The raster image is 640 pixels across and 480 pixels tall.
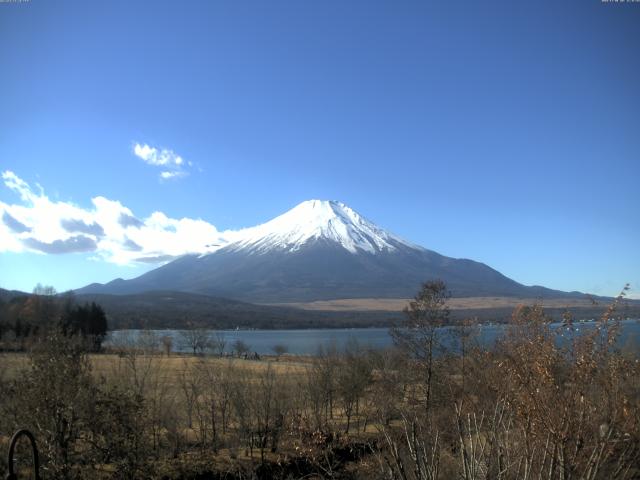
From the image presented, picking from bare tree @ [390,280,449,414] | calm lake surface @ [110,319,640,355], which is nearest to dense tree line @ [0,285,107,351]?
calm lake surface @ [110,319,640,355]

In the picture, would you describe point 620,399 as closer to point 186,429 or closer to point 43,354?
point 43,354

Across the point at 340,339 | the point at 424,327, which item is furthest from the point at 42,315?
the point at 424,327

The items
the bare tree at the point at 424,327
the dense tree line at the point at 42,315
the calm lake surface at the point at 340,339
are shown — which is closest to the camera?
the calm lake surface at the point at 340,339

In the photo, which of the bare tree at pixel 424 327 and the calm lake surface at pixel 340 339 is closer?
the calm lake surface at pixel 340 339

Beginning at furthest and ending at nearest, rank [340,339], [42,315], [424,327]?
[340,339], [42,315], [424,327]

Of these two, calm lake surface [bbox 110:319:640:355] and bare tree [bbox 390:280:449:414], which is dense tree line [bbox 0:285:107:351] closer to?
calm lake surface [bbox 110:319:640:355]

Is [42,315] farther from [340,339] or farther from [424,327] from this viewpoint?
[424,327]

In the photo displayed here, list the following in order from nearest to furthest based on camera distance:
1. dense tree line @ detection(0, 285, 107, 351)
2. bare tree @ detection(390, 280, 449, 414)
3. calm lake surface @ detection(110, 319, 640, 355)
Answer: calm lake surface @ detection(110, 319, 640, 355)
bare tree @ detection(390, 280, 449, 414)
dense tree line @ detection(0, 285, 107, 351)

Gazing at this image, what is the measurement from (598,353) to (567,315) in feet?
2.00

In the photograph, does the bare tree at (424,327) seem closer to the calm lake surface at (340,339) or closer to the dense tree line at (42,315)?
the calm lake surface at (340,339)

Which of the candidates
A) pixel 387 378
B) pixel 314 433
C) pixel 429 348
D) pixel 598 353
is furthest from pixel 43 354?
pixel 387 378

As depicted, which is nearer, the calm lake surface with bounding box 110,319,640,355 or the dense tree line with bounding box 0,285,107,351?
the calm lake surface with bounding box 110,319,640,355

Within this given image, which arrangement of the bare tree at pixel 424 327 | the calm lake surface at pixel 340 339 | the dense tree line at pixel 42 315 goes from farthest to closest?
the dense tree line at pixel 42 315, the bare tree at pixel 424 327, the calm lake surface at pixel 340 339

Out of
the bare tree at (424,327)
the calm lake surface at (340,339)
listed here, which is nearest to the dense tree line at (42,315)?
the calm lake surface at (340,339)
